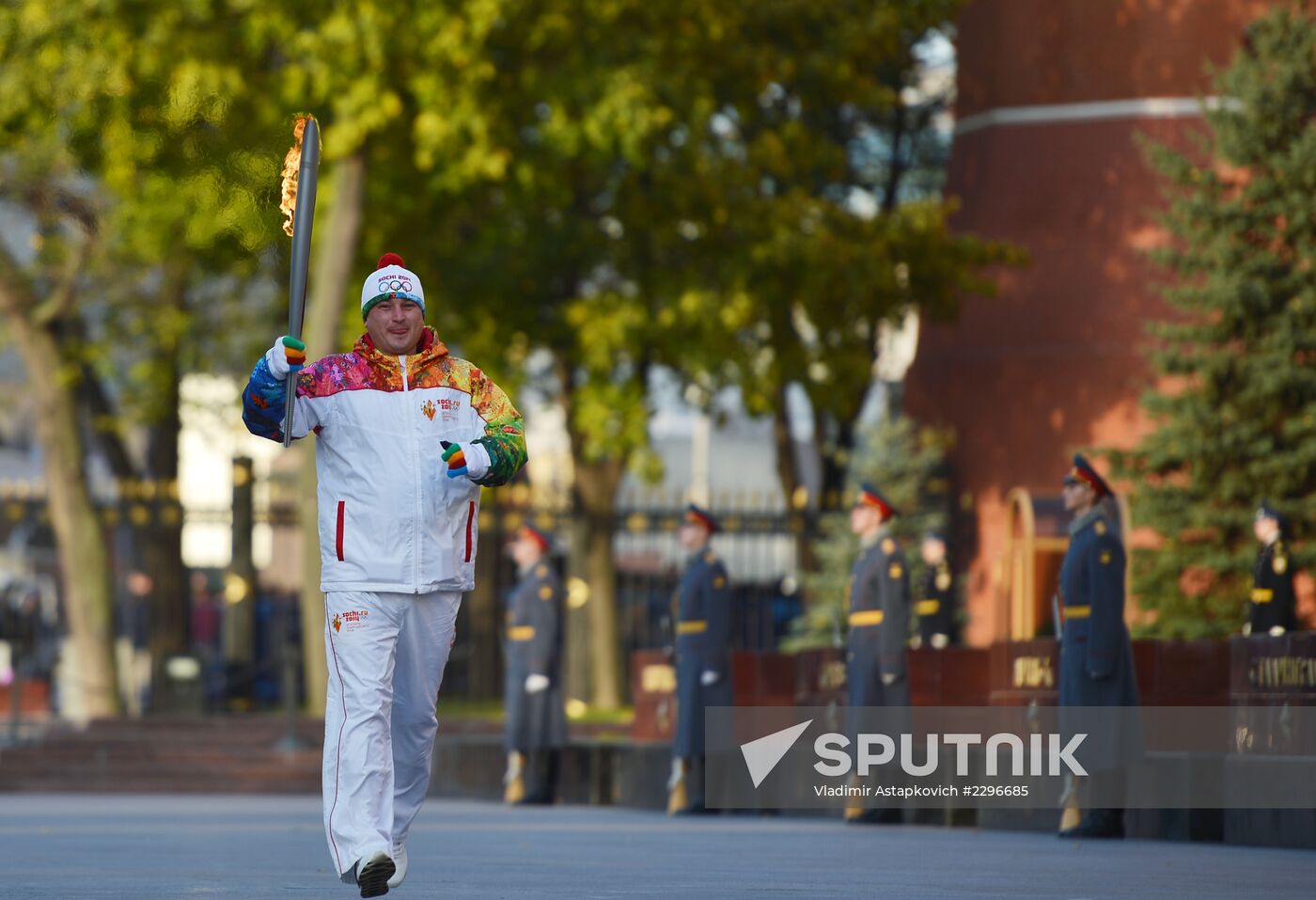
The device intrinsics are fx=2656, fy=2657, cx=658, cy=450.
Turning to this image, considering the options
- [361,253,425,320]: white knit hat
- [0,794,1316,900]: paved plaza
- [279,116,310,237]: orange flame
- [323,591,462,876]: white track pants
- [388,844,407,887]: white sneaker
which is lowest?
[0,794,1316,900]: paved plaza

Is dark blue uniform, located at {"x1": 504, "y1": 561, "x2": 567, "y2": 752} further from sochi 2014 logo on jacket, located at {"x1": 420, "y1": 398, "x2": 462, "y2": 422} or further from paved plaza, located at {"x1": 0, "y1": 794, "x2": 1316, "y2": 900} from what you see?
sochi 2014 logo on jacket, located at {"x1": 420, "y1": 398, "x2": 462, "y2": 422}

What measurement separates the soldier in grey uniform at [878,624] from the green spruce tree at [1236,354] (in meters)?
8.08

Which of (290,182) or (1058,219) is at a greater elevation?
(1058,219)

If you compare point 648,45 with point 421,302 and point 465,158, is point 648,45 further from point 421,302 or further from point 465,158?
point 421,302

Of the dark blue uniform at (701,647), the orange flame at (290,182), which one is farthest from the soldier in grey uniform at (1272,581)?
the orange flame at (290,182)

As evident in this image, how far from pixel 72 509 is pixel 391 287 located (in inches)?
738

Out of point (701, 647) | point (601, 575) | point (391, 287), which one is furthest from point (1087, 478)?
point (601, 575)

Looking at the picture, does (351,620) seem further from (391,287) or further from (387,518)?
(391,287)

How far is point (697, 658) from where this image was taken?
17.7 m

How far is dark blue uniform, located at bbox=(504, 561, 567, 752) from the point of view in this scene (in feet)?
62.5

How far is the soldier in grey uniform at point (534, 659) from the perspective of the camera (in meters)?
19.1

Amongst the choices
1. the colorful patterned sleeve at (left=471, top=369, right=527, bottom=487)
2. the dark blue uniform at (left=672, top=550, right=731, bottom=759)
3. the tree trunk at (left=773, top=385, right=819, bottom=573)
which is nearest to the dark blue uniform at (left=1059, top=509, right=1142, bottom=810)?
the dark blue uniform at (left=672, top=550, right=731, bottom=759)

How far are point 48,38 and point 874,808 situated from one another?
12204mm

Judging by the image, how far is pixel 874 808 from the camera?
16.0 metres
